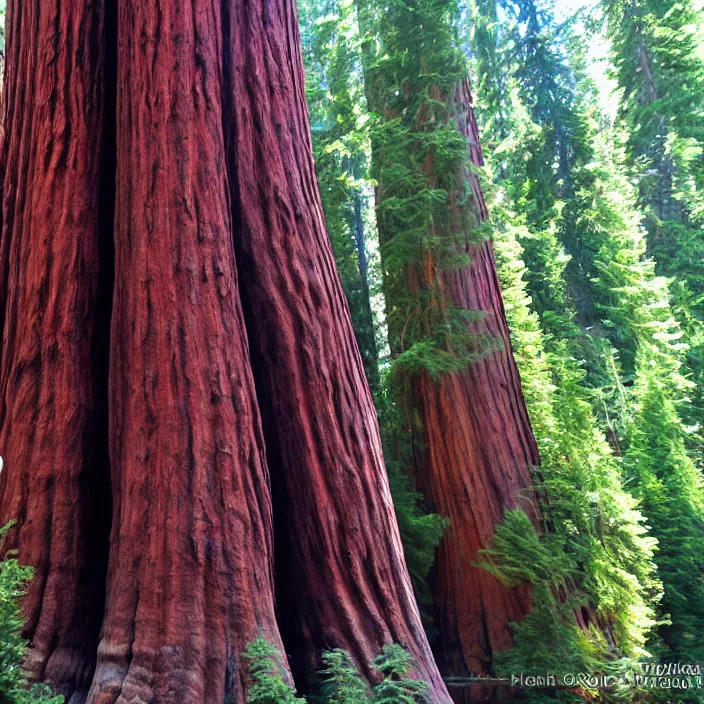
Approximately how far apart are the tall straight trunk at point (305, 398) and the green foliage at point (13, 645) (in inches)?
52.1

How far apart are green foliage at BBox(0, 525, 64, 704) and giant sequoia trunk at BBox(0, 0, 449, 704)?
0.53 ft

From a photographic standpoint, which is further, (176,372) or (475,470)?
(475,470)

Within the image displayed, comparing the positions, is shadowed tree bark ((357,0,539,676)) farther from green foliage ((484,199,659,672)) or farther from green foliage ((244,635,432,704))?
green foliage ((244,635,432,704))

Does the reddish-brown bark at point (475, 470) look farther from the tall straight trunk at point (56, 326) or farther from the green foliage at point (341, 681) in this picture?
the tall straight trunk at point (56, 326)

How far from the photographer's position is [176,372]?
11.5ft

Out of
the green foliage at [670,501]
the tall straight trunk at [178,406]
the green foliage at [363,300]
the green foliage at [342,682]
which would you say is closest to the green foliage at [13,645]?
the tall straight trunk at [178,406]

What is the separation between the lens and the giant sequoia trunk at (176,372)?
3297mm

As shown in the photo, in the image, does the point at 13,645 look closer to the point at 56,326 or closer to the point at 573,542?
the point at 56,326

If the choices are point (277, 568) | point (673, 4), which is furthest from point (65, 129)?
point (673, 4)

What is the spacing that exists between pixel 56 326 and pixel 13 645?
5.43 ft

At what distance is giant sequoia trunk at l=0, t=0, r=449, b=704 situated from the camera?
3.30 meters

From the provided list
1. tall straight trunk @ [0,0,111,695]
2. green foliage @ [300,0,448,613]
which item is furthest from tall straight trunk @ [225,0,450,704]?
green foliage @ [300,0,448,613]

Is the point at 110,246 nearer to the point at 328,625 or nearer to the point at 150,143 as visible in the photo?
the point at 150,143

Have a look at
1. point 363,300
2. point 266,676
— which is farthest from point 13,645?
point 363,300
